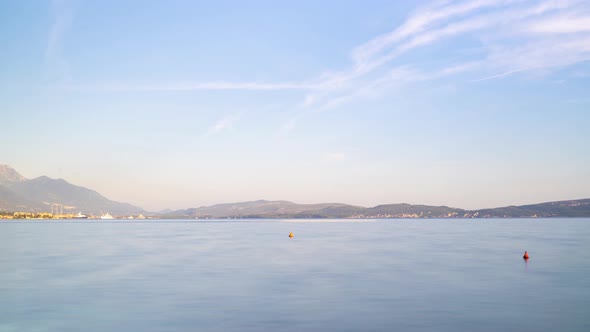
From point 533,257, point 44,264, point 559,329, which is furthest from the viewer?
point 533,257

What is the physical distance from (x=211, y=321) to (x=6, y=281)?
21940 mm

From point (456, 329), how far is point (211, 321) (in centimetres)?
1152

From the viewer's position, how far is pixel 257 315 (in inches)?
960

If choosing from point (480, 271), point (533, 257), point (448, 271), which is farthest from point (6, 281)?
point (533, 257)

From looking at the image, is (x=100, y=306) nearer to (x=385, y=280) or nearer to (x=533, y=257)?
(x=385, y=280)

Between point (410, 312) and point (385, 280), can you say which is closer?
point (410, 312)

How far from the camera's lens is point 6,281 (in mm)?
36000

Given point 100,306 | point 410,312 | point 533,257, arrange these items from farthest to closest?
point 533,257 → point 100,306 → point 410,312

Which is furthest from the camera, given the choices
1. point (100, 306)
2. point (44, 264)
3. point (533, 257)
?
point (533, 257)

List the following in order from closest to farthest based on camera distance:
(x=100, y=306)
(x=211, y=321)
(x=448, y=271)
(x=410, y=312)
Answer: (x=211, y=321) < (x=410, y=312) < (x=100, y=306) < (x=448, y=271)

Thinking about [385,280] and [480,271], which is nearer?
[385,280]

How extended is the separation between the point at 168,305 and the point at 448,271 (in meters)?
25.7

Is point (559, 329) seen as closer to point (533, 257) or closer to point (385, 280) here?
point (385, 280)

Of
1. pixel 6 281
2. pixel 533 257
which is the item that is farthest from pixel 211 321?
pixel 533 257
